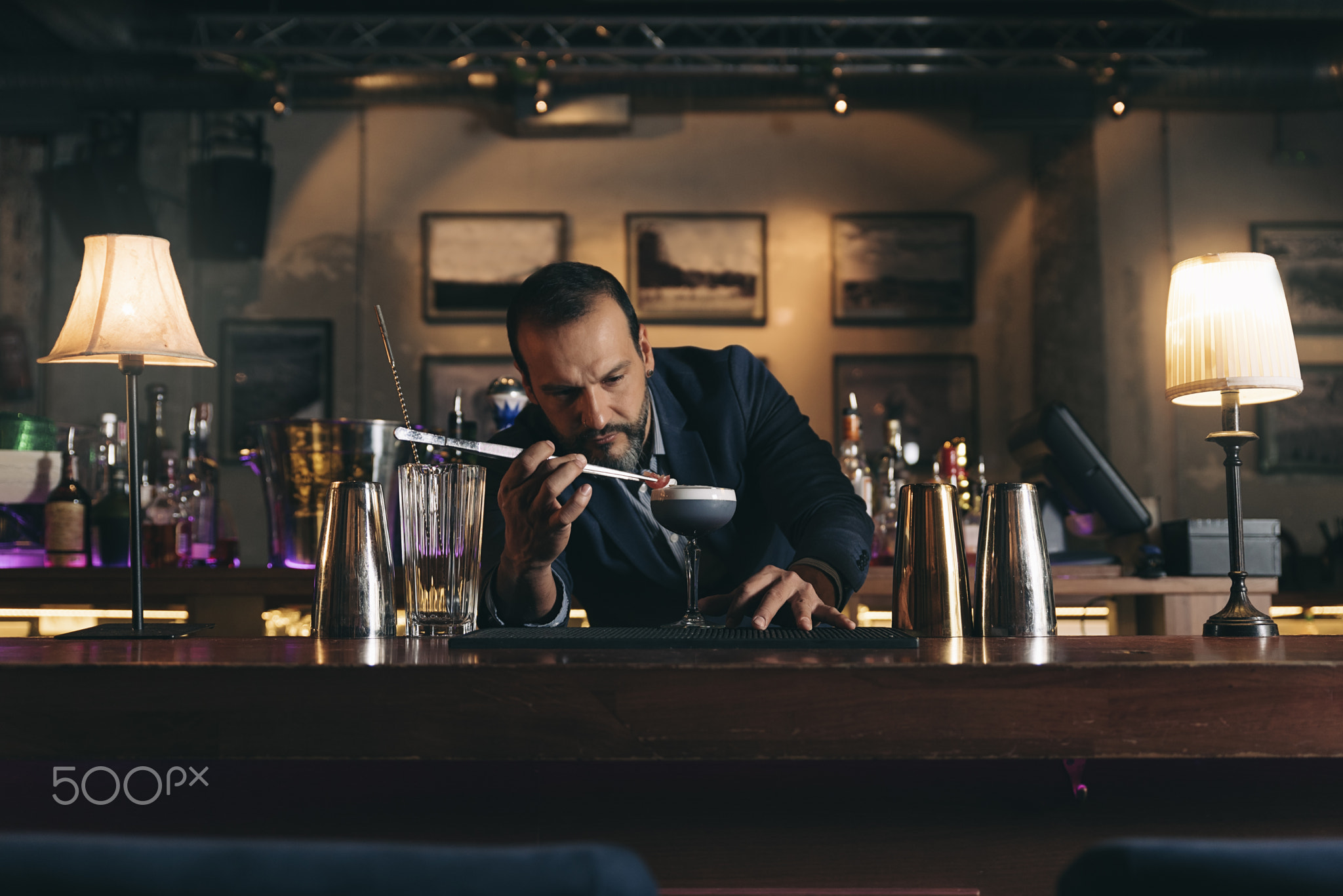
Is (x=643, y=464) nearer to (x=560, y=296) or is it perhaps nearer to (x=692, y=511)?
(x=560, y=296)

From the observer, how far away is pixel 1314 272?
4.80 m

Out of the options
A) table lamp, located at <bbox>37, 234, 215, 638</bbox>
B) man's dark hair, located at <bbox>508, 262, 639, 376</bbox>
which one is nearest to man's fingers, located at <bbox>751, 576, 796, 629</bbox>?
man's dark hair, located at <bbox>508, 262, 639, 376</bbox>

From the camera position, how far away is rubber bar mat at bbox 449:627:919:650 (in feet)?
3.20

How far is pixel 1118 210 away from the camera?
486 cm

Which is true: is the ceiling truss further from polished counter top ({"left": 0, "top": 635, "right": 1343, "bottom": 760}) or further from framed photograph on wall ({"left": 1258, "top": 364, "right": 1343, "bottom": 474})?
polished counter top ({"left": 0, "top": 635, "right": 1343, "bottom": 760})

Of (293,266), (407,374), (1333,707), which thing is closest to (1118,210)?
(407,374)

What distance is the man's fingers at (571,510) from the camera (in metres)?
1.26

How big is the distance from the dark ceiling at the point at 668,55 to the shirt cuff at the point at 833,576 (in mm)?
3255

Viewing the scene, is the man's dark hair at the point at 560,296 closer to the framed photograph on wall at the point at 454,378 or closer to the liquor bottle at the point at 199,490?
the liquor bottle at the point at 199,490

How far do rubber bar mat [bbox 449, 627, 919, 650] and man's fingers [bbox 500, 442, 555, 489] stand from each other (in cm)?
27

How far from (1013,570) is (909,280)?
3816 mm

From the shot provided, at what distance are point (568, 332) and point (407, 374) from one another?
11.1ft

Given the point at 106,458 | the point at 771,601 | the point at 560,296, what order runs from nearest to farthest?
the point at 771,601 → the point at 560,296 → the point at 106,458

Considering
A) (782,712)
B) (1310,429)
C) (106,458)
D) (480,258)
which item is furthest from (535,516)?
(1310,429)
